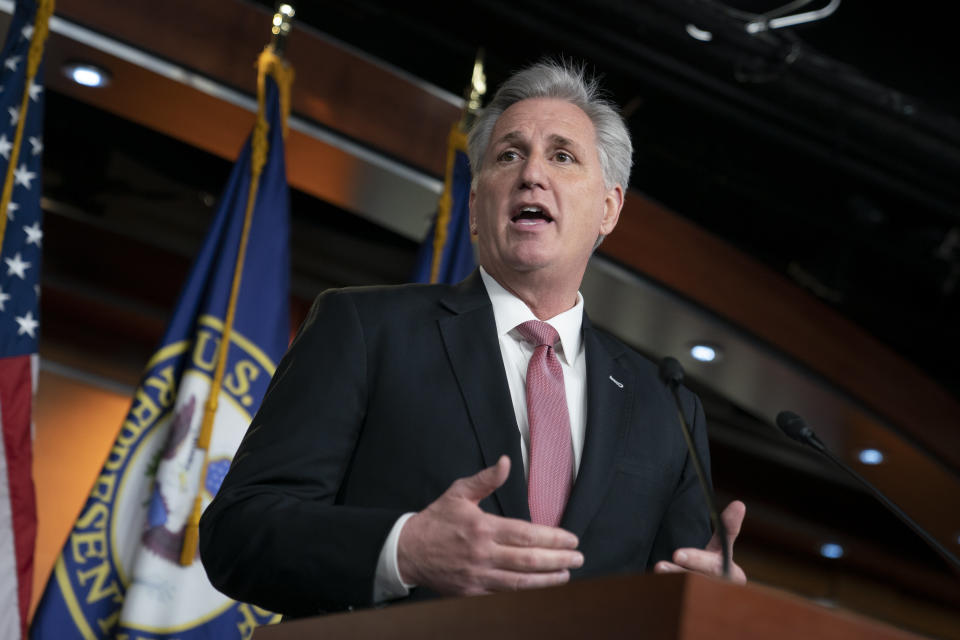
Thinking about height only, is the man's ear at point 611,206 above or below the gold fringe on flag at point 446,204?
below

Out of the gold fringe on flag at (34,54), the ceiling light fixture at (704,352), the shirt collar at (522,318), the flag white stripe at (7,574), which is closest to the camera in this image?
the shirt collar at (522,318)

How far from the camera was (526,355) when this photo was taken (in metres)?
1.72

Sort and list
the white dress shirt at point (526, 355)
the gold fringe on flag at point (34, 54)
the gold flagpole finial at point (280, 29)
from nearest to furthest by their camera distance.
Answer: the white dress shirt at point (526, 355) < the gold fringe on flag at point (34, 54) < the gold flagpole finial at point (280, 29)

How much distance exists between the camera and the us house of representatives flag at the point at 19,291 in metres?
2.64

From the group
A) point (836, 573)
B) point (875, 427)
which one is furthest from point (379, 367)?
A: point (836, 573)

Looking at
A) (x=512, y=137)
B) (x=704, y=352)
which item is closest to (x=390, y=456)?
(x=512, y=137)

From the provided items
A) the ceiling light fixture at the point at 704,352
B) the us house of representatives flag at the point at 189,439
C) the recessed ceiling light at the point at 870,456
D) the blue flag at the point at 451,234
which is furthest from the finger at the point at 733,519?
the recessed ceiling light at the point at 870,456

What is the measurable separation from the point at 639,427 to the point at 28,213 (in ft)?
6.18

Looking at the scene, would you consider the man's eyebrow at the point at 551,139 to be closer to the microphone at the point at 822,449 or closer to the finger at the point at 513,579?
the microphone at the point at 822,449

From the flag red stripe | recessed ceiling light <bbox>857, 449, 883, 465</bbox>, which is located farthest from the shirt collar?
recessed ceiling light <bbox>857, 449, 883, 465</bbox>

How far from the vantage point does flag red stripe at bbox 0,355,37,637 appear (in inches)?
104

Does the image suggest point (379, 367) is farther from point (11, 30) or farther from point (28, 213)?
point (11, 30)

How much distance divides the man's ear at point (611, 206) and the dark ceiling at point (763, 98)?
1.67 meters

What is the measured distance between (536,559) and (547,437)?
1.53 ft
